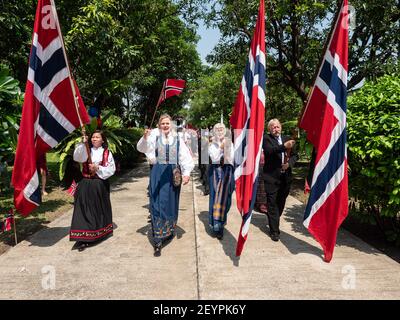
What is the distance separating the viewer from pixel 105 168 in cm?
515

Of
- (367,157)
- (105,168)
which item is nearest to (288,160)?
(367,157)

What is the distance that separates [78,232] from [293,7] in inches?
288

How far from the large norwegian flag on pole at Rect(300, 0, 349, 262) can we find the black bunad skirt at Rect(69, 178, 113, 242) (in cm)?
292

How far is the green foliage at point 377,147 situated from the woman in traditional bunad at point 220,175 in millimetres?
1757

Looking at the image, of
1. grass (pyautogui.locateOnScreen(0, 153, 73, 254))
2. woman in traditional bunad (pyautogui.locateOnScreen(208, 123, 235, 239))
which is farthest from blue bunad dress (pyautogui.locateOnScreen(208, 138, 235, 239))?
grass (pyautogui.locateOnScreen(0, 153, 73, 254))

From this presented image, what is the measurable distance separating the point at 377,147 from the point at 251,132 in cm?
151

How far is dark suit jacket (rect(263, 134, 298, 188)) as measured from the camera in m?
5.25

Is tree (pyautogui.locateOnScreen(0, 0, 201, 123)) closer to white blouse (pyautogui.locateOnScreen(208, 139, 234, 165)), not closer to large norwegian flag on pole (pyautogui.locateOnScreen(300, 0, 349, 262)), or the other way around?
white blouse (pyautogui.locateOnScreen(208, 139, 234, 165))

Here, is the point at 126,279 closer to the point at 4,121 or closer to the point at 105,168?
the point at 105,168

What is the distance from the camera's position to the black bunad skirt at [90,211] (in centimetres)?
491

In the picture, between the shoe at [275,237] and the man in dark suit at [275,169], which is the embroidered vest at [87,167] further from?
the shoe at [275,237]

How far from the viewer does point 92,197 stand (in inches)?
198

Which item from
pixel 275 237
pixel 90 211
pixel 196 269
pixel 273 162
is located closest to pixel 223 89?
pixel 273 162

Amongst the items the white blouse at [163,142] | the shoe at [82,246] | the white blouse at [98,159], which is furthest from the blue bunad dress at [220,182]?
the shoe at [82,246]
